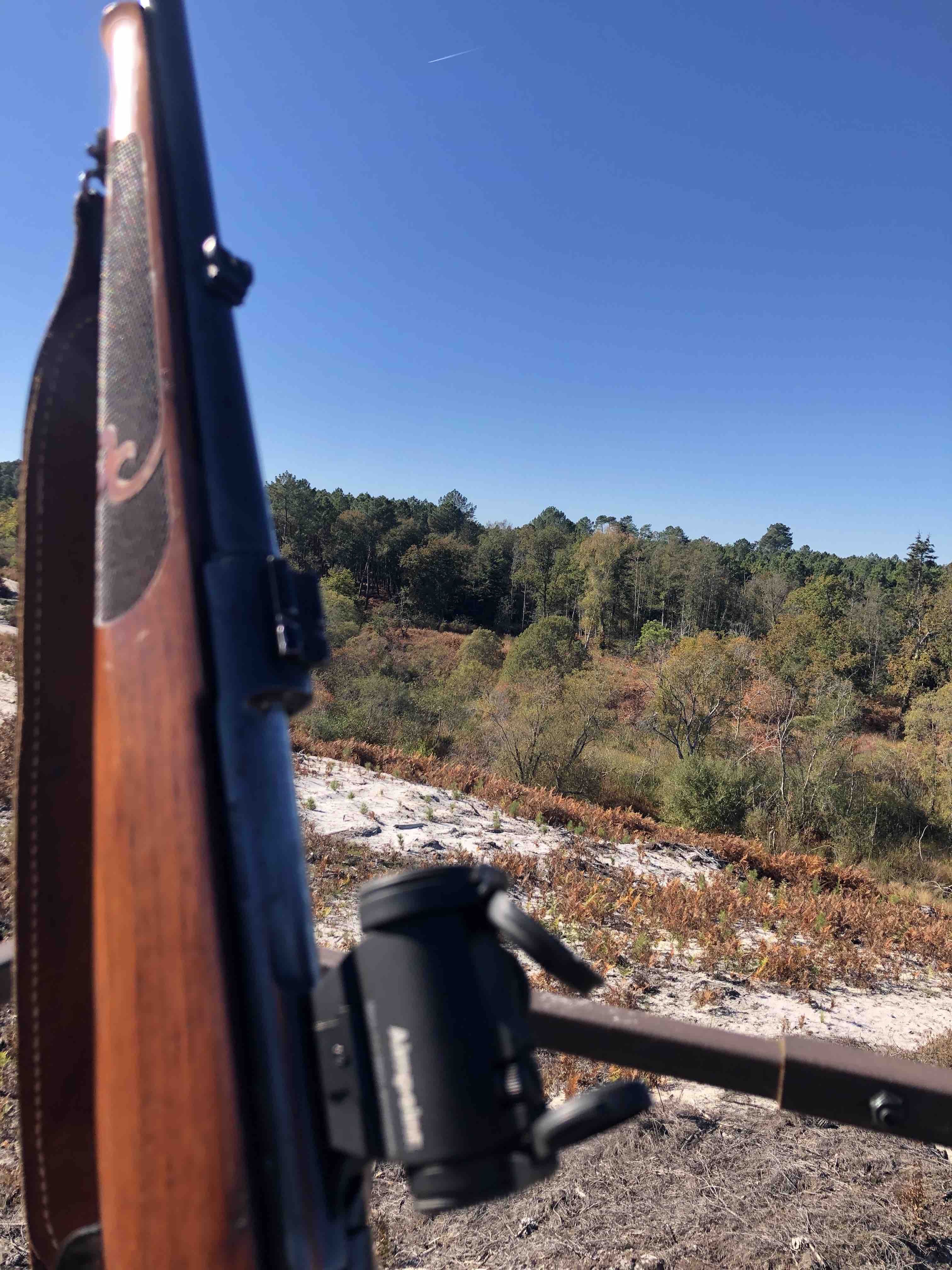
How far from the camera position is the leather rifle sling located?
0.93m

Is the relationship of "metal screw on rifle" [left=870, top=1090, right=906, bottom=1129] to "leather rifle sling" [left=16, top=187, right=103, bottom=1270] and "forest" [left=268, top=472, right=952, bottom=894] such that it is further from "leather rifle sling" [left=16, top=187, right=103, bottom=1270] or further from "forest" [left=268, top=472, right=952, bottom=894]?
"forest" [left=268, top=472, right=952, bottom=894]

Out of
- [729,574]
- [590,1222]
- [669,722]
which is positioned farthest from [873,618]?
[590,1222]

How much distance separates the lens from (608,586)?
63781 mm

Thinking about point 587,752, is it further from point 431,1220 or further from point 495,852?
point 431,1220

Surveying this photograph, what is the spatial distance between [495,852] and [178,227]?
25.9 feet

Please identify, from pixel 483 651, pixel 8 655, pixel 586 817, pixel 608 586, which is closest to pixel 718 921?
pixel 586 817

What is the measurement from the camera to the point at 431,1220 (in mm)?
2408

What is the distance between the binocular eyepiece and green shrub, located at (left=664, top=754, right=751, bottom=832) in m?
19.1

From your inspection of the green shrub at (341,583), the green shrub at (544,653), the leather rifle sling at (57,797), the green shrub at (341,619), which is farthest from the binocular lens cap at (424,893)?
the green shrub at (341,583)

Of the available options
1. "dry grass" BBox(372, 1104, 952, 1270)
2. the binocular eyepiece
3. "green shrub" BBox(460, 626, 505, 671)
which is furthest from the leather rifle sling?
"green shrub" BBox(460, 626, 505, 671)

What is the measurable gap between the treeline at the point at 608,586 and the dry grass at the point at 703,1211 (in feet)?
152

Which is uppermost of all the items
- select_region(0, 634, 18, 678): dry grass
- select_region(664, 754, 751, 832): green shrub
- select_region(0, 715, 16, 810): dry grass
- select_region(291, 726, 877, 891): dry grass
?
select_region(0, 634, 18, 678): dry grass

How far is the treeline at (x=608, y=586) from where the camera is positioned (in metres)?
50.7

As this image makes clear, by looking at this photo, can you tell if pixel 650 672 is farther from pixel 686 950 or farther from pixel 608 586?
pixel 686 950
